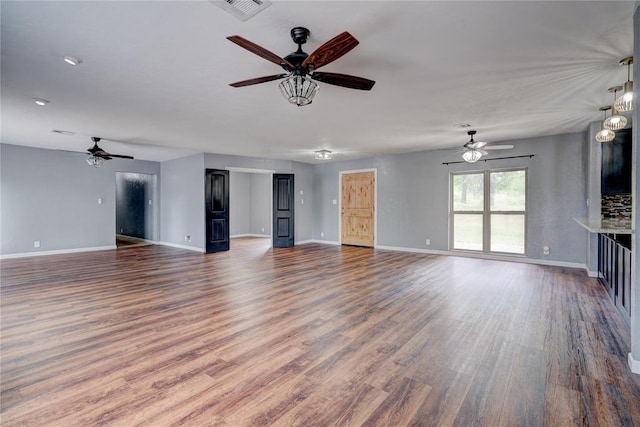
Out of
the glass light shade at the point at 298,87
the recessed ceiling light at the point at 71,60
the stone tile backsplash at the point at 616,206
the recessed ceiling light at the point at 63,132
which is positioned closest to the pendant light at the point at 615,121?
the stone tile backsplash at the point at 616,206

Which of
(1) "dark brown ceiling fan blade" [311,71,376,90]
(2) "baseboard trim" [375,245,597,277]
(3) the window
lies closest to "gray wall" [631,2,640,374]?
(1) "dark brown ceiling fan blade" [311,71,376,90]

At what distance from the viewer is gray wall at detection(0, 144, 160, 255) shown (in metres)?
6.68

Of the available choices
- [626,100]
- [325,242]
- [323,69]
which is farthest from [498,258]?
[323,69]

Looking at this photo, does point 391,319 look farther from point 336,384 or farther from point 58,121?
A: point 58,121

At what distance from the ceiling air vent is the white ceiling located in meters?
0.08

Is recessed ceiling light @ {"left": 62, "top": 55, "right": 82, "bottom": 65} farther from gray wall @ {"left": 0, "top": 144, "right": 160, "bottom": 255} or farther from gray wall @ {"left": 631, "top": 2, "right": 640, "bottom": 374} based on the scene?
gray wall @ {"left": 0, "top": 144, "right": 160, "bottom": 255}

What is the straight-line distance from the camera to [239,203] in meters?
11.0

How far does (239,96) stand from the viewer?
364 cm

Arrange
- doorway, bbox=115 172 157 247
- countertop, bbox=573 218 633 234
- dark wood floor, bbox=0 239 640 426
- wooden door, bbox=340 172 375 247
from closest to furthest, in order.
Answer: dark wood floor, bbox=0 239 640 426 < countertop, bbox=573 218 633 234 < wooden door, bbox=340 172 375 247 < doorway, bbox=115 172 157 247

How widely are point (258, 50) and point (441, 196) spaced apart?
613 cm

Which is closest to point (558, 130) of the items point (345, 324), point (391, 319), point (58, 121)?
point (391, 319)

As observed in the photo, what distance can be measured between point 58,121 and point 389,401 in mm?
5984

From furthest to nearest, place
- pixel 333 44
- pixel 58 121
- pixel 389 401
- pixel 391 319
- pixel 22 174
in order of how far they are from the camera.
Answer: pixel 22 174
pixel 58 121
pixel 391 319
pixel 333 44
pixel 389 401

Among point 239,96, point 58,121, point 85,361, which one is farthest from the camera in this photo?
point 58,121
